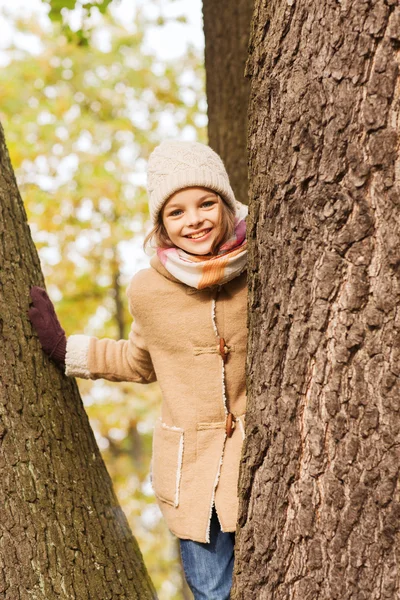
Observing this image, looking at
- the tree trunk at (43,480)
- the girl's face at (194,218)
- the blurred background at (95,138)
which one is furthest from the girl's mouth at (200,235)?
the blurred background at (95,138)

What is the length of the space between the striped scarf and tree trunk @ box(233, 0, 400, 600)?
429 mm

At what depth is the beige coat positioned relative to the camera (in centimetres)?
231

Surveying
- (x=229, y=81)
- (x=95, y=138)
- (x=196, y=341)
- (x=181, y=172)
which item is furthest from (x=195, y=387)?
(x=95, y=138)

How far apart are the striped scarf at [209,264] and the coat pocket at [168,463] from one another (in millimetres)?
577

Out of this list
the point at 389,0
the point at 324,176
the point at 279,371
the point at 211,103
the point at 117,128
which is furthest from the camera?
the point at 117,128

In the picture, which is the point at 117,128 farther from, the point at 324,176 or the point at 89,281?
the point at 324,176

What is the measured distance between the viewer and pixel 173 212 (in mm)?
2354

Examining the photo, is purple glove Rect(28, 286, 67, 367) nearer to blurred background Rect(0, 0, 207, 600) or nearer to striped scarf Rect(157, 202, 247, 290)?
striped scarf Rect(157, 202, 247, 290)

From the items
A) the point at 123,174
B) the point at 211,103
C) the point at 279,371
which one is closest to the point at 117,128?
the point at 123,174

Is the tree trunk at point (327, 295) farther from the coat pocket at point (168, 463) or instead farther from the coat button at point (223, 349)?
the coat pocket at point (168, 463)

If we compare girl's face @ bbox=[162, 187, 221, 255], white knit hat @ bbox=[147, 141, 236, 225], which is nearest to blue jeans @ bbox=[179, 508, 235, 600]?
girl's face @ bbox=[162, 187, 221, 255]

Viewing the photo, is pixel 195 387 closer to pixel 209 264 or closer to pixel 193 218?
pixel 209 264

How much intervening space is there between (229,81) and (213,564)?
272cm

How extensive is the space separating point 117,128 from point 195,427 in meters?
8.89
